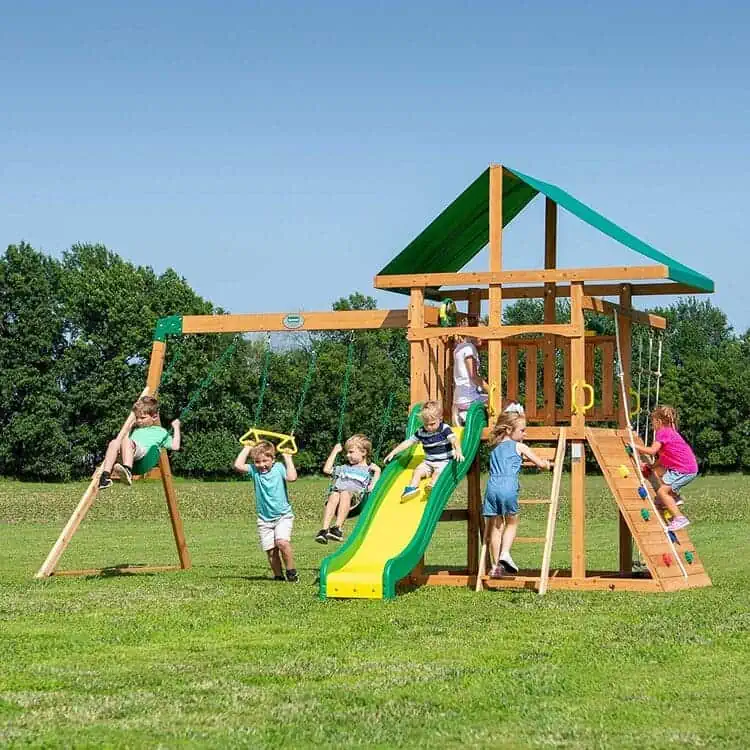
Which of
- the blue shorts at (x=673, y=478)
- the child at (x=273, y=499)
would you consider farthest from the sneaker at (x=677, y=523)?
the child at (x=273, y=499)

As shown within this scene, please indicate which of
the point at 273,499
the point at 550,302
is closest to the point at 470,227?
the point at 550,302

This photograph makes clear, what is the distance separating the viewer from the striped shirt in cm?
1459

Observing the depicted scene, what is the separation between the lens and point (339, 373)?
45000 mm

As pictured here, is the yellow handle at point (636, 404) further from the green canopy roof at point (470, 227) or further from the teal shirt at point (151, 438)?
the teal shirt at point (151, 438)

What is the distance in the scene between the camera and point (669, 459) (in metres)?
15.1

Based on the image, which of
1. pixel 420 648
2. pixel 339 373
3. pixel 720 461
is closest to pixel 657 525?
pixel 420 648

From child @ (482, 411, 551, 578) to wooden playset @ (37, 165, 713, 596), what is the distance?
0.20 meters

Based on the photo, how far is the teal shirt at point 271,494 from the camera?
A: 14.8 meters

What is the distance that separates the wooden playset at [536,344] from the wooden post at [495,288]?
1 centimetres

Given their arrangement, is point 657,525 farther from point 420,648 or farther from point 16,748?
point 16,748

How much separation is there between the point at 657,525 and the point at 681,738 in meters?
7.66

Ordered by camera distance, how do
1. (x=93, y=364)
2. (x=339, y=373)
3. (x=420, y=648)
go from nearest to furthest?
(x=420, y=648) < (x=339, y=373) < (x=93, y=364)

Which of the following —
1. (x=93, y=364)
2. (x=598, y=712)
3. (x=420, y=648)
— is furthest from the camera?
(x=93, y=364)

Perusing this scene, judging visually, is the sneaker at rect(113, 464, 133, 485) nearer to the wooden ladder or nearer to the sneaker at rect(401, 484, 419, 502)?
the sneaker at rect(401, 484, 419, 502)
